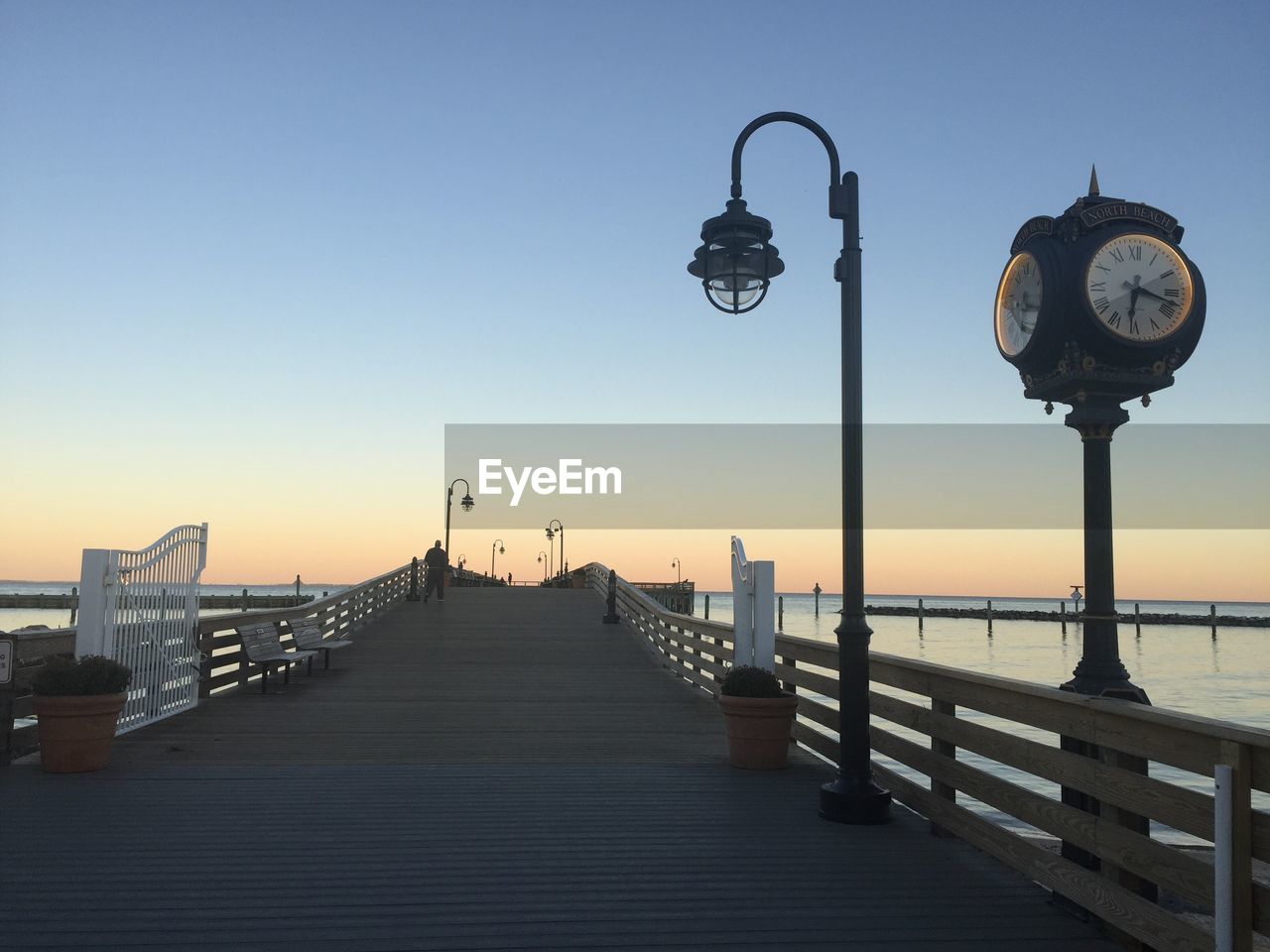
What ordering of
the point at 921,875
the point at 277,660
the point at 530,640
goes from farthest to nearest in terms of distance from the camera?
the point at 530,640 < the point at 277,660 < the point at 921,875

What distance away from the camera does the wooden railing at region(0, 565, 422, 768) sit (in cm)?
739

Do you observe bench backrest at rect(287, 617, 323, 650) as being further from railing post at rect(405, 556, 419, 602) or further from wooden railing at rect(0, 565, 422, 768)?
railing post at rect(405, 556, 419, 602)

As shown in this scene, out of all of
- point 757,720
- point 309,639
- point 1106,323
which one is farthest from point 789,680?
Result: point 309,639

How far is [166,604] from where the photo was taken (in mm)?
9289

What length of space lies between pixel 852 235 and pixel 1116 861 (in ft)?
12.4

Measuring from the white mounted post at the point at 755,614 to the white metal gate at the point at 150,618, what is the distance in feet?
16.0

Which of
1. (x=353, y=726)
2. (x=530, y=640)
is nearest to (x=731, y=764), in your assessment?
(x=353, y=726)

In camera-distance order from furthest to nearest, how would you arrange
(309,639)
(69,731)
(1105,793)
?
(309,639) → (69,731) → (1105,793)

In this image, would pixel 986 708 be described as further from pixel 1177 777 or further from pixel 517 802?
pixel 1177 777

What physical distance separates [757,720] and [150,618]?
17.1ft

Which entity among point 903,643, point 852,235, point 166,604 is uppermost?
point 852,235

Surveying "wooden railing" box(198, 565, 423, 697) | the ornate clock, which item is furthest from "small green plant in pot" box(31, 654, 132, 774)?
the ornate clock

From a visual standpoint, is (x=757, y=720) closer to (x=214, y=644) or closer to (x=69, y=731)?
(x=69, y=731)

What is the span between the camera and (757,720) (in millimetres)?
7500
